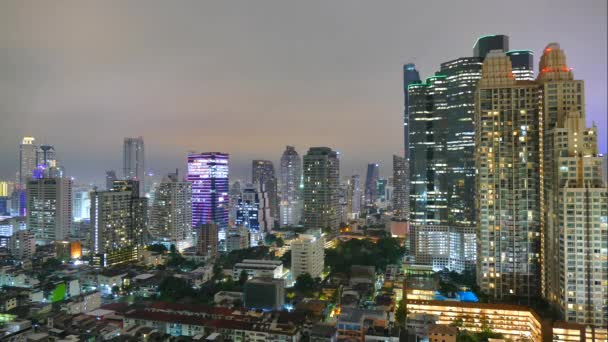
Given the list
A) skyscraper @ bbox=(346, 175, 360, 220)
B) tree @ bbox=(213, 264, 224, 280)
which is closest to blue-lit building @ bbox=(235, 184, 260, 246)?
skyscraper @ bbox=(346, 175, 360, 220)

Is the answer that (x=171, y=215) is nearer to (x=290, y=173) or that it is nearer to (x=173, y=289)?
(x=173, y=289)

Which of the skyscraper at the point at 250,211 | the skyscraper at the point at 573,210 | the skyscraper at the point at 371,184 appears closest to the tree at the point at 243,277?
the skyscraper at the point at 573,210

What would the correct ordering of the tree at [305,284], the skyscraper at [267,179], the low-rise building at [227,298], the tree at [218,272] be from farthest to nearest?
the skyscraper at [267,179], the tree at [218,272], the tree at [305,284], the low-rise building at [227,298]

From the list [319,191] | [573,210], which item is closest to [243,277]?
[573,210]

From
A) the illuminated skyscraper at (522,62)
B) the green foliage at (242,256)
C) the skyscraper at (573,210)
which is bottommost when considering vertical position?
the green foliage at (242,256)

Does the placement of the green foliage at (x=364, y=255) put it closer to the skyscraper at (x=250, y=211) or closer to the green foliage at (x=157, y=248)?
the green foliage at (x=157, y=248)

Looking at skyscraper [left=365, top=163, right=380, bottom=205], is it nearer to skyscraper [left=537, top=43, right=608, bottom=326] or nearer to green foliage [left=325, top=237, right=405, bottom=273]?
green foliage [left=325, top=237, right=405, bottom=273]

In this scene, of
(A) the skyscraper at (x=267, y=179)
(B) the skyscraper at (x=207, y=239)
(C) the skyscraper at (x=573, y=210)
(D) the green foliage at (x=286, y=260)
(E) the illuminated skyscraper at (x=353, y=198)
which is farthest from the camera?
(E) the illuminated skyscraper at (x=353, y=198)
